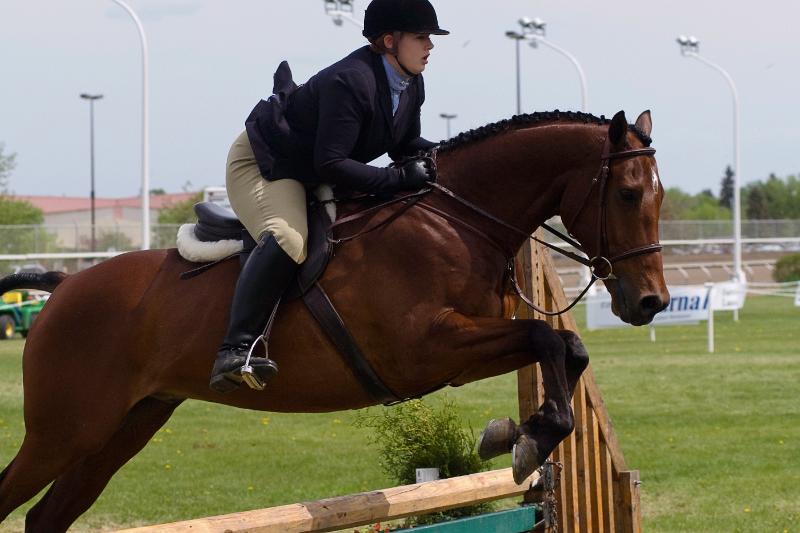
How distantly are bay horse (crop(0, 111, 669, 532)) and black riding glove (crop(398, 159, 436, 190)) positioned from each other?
8cm

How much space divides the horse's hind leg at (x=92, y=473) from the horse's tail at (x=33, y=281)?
766 millimetres

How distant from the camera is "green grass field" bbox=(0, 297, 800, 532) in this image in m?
9.45

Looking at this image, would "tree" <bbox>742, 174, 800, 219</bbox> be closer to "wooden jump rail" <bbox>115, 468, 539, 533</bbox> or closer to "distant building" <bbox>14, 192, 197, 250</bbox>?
"distant building" <bbox>14, 192, 197, 250</bbox>

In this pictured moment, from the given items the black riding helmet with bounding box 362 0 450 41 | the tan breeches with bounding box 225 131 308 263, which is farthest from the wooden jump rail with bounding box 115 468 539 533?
the black riding helmet with bounding box 362 0 450 41

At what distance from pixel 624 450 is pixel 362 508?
7558 millimetres

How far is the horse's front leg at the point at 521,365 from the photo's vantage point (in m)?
4.55

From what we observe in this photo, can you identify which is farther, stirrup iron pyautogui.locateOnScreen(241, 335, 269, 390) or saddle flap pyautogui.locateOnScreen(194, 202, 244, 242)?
saddle flap pyautogui.locateOnScreen(194, 202, 244, 242)

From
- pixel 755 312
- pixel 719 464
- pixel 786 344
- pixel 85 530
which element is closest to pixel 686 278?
pixel 755 312

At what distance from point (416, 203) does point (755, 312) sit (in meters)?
31.1

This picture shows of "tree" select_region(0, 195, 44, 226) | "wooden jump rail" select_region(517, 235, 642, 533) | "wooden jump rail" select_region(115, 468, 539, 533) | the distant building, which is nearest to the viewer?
"wooden jump rail" select_region(115, 468, 539, 533)

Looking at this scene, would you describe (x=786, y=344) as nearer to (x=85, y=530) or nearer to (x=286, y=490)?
(x=286, y=490)

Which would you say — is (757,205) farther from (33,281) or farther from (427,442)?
(33,281)

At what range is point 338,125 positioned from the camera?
4797 mm

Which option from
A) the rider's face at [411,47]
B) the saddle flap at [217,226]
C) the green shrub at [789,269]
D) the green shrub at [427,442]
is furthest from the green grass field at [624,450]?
the green shrub at [789,269]
